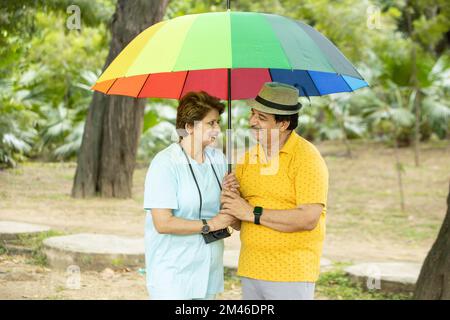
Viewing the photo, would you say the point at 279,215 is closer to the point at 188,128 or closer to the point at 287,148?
the point at 287,148

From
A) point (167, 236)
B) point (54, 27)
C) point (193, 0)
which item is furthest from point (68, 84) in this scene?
point (167, 236)

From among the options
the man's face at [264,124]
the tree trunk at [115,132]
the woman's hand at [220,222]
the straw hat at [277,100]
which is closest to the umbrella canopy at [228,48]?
the straw hat at [277,100]

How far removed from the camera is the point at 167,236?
11.1 feet

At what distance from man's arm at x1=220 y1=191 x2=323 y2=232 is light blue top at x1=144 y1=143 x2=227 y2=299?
0.33 feet

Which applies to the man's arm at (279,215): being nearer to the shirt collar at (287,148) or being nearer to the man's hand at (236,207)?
the man's hand at (236,207)

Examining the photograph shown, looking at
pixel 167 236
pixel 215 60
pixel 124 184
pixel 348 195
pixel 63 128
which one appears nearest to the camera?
pixel 215 60

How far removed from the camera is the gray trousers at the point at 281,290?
133 inches

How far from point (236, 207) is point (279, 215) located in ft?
0.60

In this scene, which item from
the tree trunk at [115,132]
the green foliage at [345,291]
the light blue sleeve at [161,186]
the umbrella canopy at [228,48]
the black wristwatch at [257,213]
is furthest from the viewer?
the tree trunk at [115,132]

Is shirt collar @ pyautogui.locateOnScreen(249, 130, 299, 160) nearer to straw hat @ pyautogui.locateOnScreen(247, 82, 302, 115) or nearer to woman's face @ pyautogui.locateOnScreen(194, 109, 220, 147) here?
straw hat @ pyautogui.locateOnScreen(247, 82, 302, 115)

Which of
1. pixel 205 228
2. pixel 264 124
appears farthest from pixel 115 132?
pixel 205 228

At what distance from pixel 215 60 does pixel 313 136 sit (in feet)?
75.8

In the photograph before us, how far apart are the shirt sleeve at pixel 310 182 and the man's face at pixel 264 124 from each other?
0.20 meters

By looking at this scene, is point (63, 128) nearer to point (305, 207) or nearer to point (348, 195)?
point (348, 195)
